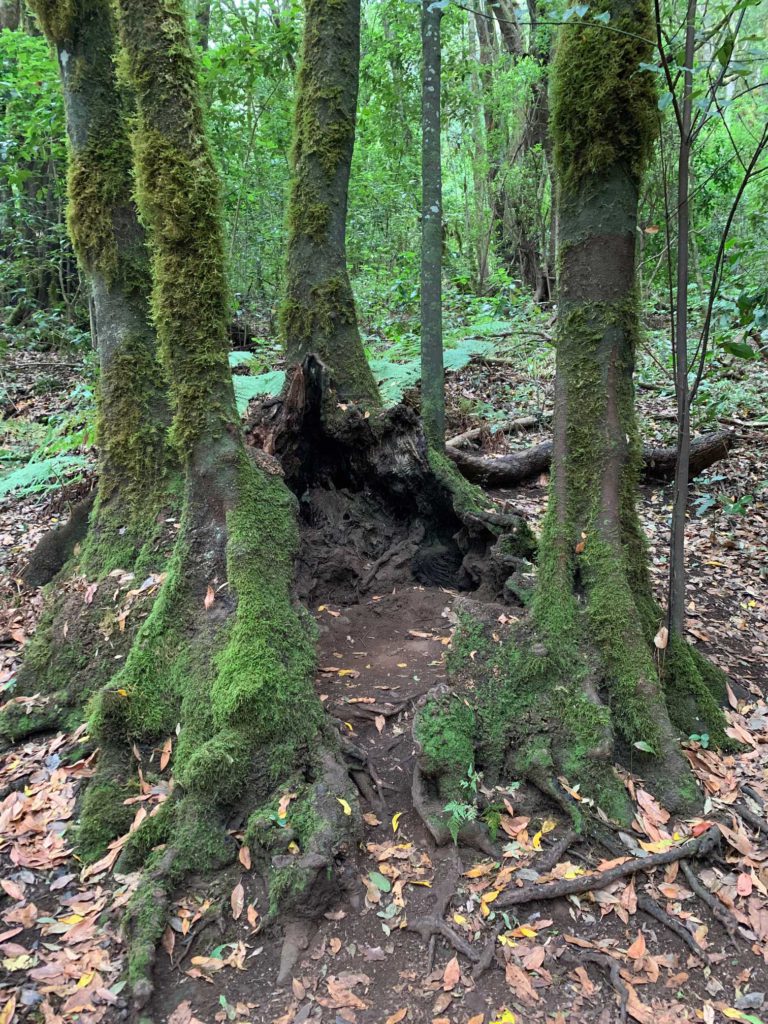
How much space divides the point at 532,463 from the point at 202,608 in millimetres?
5062

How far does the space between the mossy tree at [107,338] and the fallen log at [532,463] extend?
12.2ft

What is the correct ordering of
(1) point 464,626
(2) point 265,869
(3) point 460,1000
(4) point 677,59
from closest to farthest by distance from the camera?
(3) point 460,1000 < (2) point 265,869 < (4) point 677,59 < (1) point 464,626

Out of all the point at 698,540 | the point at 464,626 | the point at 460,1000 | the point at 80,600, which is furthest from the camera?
the point at 698,540

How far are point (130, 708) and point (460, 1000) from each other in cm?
222

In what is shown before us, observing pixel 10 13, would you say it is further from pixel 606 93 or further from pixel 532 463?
pixel 606 93

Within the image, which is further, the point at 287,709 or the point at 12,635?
the point at 12,635

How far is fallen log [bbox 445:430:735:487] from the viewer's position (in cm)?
749

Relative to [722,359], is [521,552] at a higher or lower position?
lower

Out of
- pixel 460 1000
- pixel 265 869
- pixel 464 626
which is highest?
pixel 464 626

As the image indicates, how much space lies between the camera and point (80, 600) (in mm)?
4555

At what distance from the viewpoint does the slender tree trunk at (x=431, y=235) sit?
6.50 m

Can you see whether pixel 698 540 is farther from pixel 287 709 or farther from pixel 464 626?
pixel 287 709

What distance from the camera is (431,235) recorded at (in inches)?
262

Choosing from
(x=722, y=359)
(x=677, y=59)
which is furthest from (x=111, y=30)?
(x=722, y=359)
